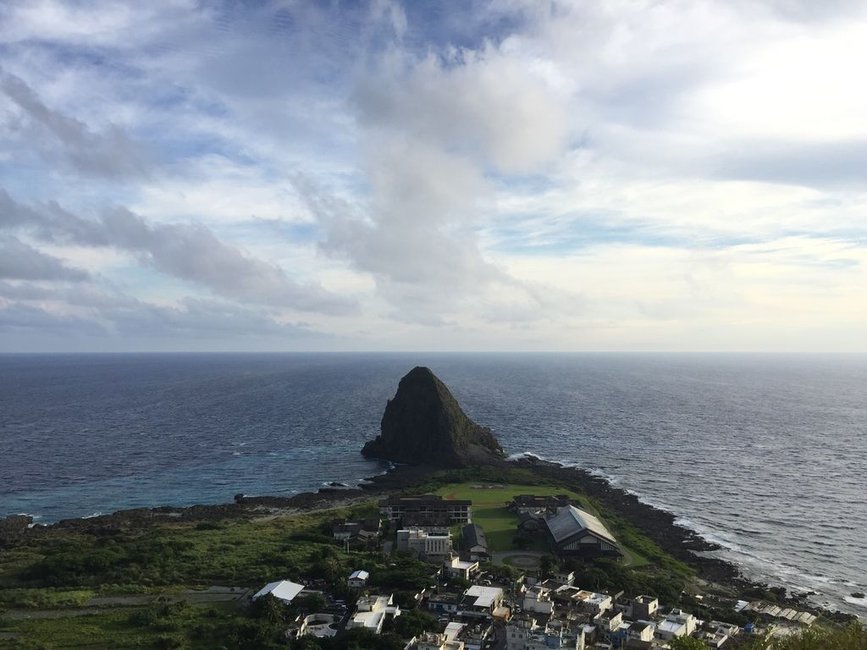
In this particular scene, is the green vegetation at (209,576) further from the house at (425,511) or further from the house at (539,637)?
the house at (539,637)

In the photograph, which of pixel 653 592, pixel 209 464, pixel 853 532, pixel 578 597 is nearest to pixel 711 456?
pixel 853 532

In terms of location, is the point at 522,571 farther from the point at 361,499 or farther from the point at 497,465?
the point at 497,465

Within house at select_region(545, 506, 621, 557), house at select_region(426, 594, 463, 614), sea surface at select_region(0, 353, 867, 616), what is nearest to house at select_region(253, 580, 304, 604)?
house at select_region(426, 594, 463, 614)

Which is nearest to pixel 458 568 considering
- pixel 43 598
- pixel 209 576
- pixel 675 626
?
pixel 675 626

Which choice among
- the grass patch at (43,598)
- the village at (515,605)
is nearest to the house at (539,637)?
the village at (515,605)

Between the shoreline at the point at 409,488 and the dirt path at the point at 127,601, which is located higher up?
the dirt path at the point at 127,601

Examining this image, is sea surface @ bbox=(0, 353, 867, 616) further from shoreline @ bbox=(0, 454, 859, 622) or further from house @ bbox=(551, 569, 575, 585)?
house @ bbox=(551, 569, 575, 585)
